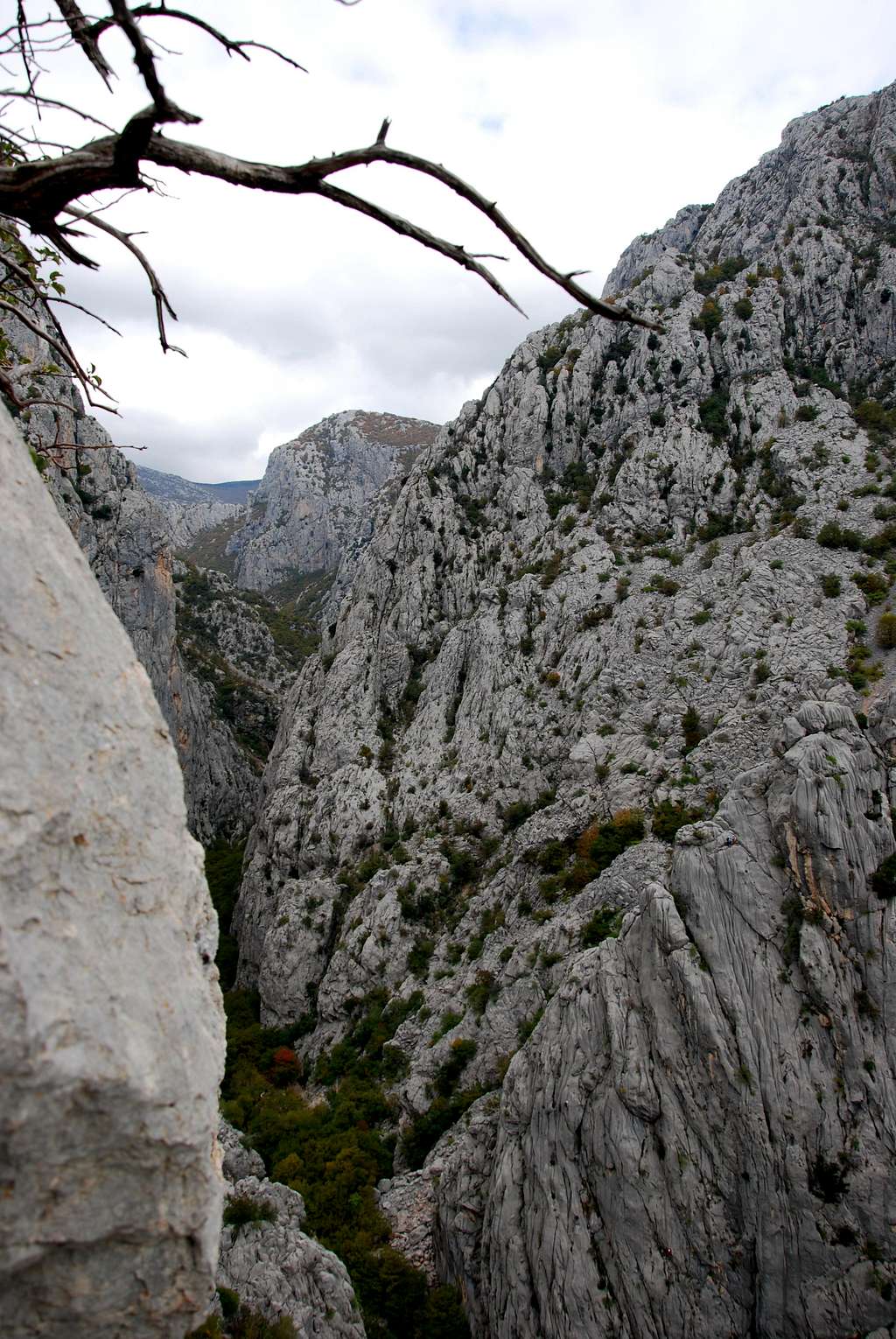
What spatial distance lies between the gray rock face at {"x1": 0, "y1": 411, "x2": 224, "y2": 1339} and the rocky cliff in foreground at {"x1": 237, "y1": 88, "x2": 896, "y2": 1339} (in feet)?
55.1

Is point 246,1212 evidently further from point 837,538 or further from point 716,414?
point 716,414

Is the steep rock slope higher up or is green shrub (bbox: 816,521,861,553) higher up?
green shrub (bbox: 816,521,861,553)

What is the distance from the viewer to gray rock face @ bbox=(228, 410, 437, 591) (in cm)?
13875

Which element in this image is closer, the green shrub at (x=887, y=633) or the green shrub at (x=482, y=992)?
the green shrub at (x=887, y=633)

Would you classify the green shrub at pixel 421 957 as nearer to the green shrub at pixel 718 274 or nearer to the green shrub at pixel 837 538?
the green shrub at pixel 837 538

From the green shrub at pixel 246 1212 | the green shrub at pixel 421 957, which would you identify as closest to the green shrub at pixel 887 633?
the green shrub at pixel 421 957

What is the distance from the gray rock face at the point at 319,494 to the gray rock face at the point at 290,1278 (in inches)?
4486

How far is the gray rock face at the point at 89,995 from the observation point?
88.8 inches

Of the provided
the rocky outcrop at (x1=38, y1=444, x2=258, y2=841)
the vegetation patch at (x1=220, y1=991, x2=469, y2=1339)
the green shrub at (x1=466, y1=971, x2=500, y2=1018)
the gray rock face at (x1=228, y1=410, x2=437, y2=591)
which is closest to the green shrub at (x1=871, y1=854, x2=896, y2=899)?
the green shrub at (x1=466, y1=971, x2=500, y2=1018)

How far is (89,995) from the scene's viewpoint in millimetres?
2416

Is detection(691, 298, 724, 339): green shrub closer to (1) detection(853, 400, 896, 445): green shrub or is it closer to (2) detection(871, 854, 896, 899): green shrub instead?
(1) detection(853, 400, 896, 445): green shrub

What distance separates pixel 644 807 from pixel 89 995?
78.6ft

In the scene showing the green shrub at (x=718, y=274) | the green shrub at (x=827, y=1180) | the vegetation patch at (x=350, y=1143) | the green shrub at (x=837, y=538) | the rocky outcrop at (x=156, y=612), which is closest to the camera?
the green shrub at (x=827, y=1180)

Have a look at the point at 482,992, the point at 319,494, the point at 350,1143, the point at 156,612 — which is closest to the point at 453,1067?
the point at 482,992
